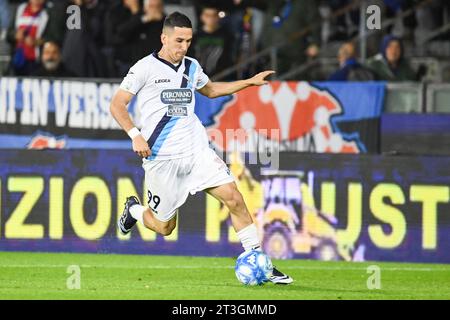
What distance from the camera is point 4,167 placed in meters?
14.7

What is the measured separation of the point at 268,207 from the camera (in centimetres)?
1441

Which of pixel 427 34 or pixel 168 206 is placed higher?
pixel 427 34

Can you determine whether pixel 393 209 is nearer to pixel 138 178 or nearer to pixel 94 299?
pixel 138 178

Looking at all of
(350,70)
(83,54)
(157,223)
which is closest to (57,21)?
(83,54)

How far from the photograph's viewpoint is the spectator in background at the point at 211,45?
18.5 m

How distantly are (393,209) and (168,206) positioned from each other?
3408 mm

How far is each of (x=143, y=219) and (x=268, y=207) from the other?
2.76 m

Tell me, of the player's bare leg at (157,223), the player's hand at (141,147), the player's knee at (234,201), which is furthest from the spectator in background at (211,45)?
the player's hand at (141,147)

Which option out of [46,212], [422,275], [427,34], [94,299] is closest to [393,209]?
[422,275]

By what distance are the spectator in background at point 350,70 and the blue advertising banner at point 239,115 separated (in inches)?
37.8

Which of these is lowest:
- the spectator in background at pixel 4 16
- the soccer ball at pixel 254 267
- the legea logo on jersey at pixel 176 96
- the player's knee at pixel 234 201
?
the soccer ball at pixel 254 267

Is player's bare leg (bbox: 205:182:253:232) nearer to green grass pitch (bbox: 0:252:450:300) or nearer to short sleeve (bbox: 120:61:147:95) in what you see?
green grass pitch (bbox: 0:252:450:300)

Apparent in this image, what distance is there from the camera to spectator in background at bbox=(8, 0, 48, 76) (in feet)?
61.2

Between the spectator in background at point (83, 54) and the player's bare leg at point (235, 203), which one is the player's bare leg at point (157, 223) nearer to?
the player's bare leg at point (235, 203)
